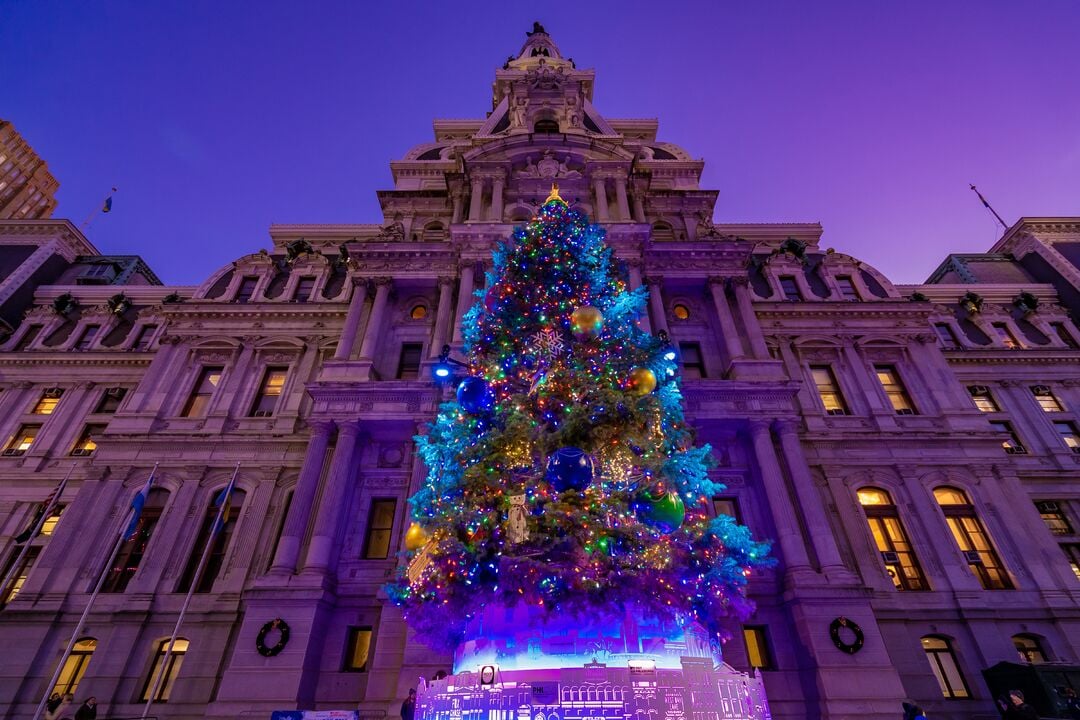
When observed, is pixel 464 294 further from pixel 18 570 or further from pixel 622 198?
pixel 18 570

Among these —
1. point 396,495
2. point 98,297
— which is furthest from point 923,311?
point 98,297

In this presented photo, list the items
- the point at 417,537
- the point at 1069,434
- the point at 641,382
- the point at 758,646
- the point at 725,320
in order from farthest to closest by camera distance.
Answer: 1. the point at 1069,434
2. the point at 725,320
3. the point at 758,646
4. the point at 641,382
5. the point at 417,537

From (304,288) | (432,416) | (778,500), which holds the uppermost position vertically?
(304,288)

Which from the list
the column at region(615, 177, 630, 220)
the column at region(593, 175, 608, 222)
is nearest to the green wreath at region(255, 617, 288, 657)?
the column at region(593, 175, 608, 222)

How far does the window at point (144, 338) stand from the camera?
2605 cm

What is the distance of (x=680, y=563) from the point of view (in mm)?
9195

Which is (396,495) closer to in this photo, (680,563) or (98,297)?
(680,563)

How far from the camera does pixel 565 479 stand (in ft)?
29.6

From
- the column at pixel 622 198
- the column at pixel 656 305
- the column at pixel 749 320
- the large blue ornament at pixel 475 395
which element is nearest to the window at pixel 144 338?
the large blue ornament at pixel 475 395

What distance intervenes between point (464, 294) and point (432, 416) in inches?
194

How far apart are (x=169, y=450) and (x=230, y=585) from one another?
6130 mm

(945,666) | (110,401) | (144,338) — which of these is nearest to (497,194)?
(144,338)

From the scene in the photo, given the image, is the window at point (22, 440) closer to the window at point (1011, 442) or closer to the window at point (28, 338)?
the window at point (28, 338)

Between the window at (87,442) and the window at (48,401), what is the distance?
241 cm
